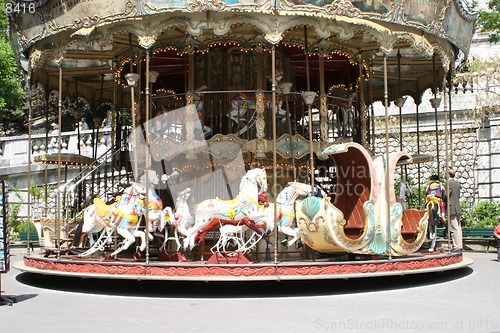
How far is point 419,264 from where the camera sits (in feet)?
44.9

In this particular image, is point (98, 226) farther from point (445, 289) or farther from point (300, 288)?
point (445, 289)

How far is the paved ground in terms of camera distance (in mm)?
9039

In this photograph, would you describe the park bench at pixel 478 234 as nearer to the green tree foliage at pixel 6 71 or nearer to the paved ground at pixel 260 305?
the paved ground at pixel 260 305

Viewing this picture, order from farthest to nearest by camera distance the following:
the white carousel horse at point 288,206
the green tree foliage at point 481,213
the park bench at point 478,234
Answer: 1. the green tree foliage at point 481,213
2. the park bench at point 478,234
3. the white carousel horse at point 288,206

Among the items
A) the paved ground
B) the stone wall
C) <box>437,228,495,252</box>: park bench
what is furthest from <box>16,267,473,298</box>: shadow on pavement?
the stone wall

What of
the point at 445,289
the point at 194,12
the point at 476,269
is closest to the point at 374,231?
the point at 445,289

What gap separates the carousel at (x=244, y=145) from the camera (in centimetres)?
1345

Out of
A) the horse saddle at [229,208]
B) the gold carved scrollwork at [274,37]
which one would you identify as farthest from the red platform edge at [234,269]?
the gold carved scrollwork at [274,37]

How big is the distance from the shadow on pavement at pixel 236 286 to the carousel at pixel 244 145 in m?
0.46

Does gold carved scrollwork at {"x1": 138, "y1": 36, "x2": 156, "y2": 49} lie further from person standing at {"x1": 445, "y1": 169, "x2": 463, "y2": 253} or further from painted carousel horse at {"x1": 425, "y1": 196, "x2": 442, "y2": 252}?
person standing at {"x1": 445, "y1": 169, "x2": 463, "y2": 253}

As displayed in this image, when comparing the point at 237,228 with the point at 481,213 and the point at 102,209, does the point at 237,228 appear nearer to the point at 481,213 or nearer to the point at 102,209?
the point at 102,209

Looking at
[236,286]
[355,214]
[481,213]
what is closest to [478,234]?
[481,213]

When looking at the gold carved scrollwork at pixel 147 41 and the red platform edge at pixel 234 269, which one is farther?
the gold carved scrollwork at pixel 147 41

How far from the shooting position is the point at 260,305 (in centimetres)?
1105
